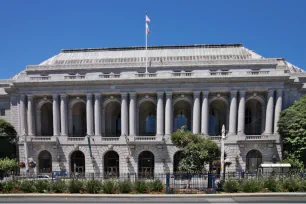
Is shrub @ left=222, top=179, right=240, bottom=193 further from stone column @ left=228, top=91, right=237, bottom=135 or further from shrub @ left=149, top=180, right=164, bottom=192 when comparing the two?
stone column @ left=228, top=91, right=237, bottom=135

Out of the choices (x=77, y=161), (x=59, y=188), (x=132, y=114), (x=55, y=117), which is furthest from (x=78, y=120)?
(x=59, y=188)

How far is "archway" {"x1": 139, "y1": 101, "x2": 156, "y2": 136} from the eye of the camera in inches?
1156

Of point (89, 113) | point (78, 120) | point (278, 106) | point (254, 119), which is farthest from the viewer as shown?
point (78, 120)

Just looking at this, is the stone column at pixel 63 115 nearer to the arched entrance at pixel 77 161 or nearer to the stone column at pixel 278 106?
the arched entrance at pixel 77 161

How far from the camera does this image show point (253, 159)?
25.4m

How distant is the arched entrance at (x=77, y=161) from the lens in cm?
2670

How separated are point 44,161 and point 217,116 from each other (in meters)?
29.1

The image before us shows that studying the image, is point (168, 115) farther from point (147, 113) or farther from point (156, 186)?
point (156, 186)

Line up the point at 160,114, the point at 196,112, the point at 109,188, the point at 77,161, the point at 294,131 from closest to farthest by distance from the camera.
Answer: the point at 109,188 < the point at 294,131 < the point at 196,112 < the point at 160,114 < the point at 77,161

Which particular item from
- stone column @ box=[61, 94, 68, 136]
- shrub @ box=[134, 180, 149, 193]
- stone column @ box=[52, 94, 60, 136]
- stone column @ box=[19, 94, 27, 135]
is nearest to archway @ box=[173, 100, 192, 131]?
shrub @ box=[134, 180, 149, 193]

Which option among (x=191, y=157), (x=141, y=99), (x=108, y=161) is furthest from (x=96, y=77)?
(x=191, y=157)

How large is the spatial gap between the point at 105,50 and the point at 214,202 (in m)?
32.0

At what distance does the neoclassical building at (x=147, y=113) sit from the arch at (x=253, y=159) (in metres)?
0.13

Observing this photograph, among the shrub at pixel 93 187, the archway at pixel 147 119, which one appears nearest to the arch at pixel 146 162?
the archway at pixel 147 119
